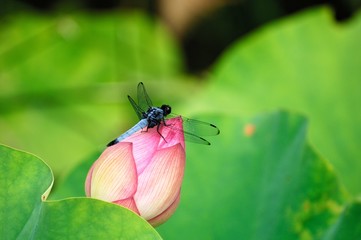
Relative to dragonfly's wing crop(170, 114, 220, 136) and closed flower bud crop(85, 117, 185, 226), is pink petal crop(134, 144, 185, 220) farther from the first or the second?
dragonfly's wing crop(170, 114, 220, 136)

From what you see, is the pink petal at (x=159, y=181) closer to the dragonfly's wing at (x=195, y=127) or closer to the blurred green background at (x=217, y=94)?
the dragonfly's wing at (x=195, y=127)

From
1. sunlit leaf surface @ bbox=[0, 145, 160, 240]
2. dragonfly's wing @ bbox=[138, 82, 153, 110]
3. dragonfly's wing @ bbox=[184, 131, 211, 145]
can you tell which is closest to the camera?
sunlit leaf surface @ bbox=[0, 145, 160, 240]

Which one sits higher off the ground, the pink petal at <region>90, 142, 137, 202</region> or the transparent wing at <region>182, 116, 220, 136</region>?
the transparent wing at <region>182, 116, 220, 136</region>

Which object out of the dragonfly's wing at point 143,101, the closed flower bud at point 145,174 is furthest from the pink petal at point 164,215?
the dragonfly's wing at point 143,101

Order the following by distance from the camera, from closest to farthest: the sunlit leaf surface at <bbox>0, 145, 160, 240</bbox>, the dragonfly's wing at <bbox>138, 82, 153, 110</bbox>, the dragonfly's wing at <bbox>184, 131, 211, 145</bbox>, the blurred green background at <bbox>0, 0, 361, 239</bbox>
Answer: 1. the sunlit leaf surface at <bbox>0, 145, 160, 240</bbox>
2. the dragonfly's wing at <bbox>184, 131, 211, 145</bbox>
3. the dragonfly's wing at <bbox>138, 82, 153, 110</bbox>
4. the blurred green background at <bbox>0, 0, 361, 239</bbox>

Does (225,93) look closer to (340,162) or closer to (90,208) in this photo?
(340,162)

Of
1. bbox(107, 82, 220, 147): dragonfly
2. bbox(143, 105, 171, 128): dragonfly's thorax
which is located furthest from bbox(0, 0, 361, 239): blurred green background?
bbox(143, 105, 171, 128): dragonfly's thorax
